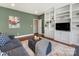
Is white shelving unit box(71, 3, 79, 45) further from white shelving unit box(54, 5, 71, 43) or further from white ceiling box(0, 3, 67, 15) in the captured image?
white ceiling box(0, 3, 67, 15)

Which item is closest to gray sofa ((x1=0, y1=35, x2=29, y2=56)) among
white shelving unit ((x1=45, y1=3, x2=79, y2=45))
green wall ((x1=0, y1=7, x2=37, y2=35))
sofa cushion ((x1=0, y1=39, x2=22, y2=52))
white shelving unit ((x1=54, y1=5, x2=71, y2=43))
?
sofa cushion ((x1=0, y1=39, x2=22, y2=52))

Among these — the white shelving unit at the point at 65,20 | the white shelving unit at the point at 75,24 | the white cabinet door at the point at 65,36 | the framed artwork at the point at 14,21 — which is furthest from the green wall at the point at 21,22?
the white shelving unit at the point at 75,24

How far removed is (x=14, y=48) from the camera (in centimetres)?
193

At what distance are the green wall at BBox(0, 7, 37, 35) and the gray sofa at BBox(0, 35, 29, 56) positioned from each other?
0.63 feet

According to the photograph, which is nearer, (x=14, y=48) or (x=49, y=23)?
(x=14, y=48)

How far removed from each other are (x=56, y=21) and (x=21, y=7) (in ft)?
2.51

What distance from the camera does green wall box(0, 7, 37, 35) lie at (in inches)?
74.9

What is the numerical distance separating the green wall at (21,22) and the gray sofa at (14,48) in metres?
0.19

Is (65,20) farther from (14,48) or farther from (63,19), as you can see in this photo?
(14,48)

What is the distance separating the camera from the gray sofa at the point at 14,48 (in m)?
1.87

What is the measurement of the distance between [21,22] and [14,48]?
21.5 inches

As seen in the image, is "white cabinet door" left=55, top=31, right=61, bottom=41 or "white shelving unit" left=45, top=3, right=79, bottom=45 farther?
"white cabinet door" left=55, top=31, right=61, bottom=41

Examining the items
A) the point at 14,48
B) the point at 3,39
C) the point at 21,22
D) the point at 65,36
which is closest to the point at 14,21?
the point at 21,22

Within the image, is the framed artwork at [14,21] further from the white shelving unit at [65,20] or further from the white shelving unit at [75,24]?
the white shelving unit at [75,24]
